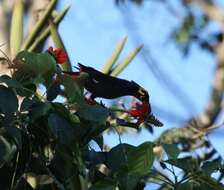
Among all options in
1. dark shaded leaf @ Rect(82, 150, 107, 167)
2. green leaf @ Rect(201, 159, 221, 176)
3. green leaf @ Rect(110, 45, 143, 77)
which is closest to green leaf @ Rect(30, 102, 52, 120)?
dark shaded leaf @ Rect(82, 150, 107, 167)

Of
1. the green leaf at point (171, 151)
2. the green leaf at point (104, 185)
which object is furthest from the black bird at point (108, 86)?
the green leaf at point (104, 185)

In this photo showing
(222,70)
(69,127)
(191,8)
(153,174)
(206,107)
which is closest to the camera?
(69,127)

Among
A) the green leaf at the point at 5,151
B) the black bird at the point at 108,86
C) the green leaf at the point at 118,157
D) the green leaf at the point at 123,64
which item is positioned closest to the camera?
the green leaf at the point at 5,151

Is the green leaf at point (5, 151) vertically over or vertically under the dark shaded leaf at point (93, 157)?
under

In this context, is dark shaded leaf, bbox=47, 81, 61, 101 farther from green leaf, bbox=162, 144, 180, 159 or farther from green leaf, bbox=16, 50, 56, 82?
green leaf, bbox=162, 144, 180, 159

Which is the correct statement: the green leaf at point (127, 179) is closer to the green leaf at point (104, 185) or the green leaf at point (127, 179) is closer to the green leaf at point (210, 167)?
the green leaf at point (104, 185)

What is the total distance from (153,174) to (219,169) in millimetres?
126

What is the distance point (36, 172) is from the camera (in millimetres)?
1227

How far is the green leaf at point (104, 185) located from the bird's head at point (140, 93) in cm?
25

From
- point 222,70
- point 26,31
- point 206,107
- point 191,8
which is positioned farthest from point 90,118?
point 191,8

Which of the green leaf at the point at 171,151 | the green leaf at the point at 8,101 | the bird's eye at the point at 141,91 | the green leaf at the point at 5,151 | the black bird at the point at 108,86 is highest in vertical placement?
the bird's eye at the point at 141,91

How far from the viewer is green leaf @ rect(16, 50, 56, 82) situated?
1188 millimetres

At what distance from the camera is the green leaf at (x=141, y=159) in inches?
46.8

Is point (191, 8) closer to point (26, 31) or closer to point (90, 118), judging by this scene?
point (26, 31)
